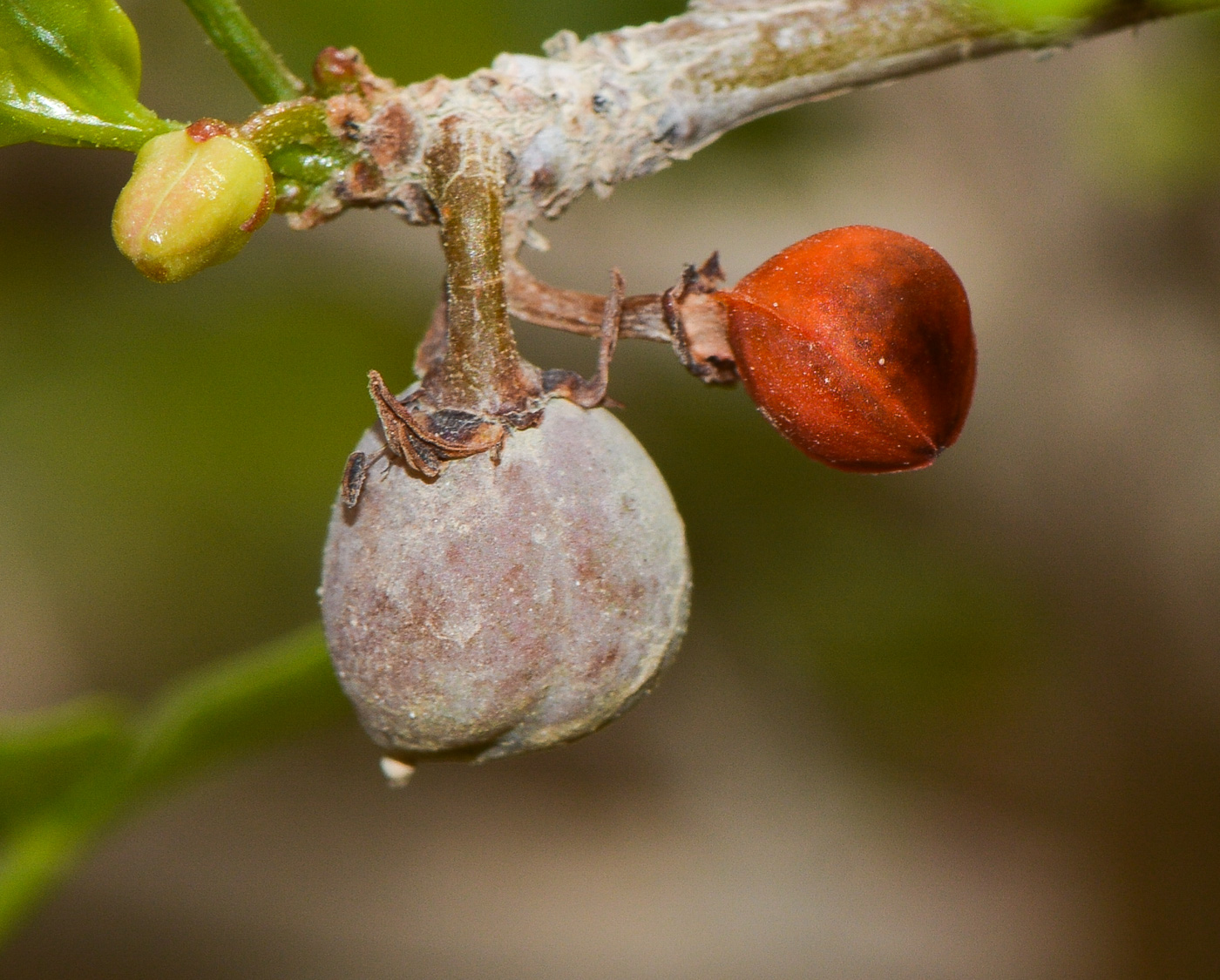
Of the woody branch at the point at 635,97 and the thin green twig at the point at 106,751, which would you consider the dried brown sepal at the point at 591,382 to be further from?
the thin green twig at the point at 106,751

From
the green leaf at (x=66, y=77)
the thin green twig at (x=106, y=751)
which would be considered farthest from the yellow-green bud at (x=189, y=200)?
the thin green twig at (x=106, y=751)

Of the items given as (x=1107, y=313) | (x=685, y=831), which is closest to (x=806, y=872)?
(x=685, y=831)

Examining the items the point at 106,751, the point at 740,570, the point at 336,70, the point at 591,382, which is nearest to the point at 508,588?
the point at 591,382

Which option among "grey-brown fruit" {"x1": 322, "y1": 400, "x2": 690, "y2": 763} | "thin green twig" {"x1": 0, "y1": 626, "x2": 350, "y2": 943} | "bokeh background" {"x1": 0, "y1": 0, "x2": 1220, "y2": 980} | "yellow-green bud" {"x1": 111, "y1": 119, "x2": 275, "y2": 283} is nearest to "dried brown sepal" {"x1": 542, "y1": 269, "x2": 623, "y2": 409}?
"grey-brown fruit" {"x1": 322, "y1": 400, "x2": 690, "y2": 763}

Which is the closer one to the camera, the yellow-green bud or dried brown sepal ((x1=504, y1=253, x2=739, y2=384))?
the yellow-green bud

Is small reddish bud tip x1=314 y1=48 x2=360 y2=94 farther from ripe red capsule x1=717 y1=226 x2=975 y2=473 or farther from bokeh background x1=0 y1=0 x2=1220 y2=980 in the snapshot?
bokeh background x1=0 y1=0 x2=1220 y2=980

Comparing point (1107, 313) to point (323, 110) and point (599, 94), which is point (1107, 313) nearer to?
point (599, 94)
